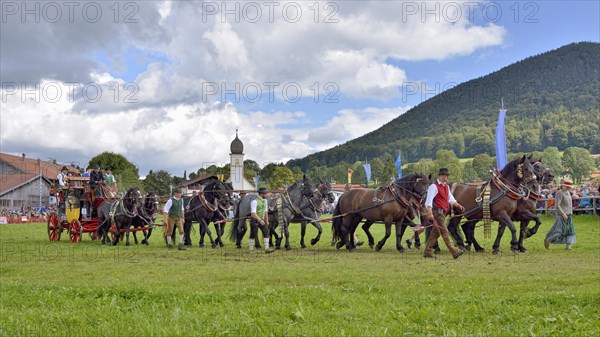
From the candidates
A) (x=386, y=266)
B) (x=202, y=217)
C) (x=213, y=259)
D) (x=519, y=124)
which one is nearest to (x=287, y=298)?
(x=386, y=266)

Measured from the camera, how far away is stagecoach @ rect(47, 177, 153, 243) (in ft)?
72.2

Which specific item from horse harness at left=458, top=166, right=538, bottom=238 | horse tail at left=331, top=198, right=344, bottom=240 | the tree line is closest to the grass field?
horse harness at left=458, top=166, right=538, bottom=238

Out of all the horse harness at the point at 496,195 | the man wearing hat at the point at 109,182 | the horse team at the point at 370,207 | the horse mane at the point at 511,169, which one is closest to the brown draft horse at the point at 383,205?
the horse team at the point at 370,207

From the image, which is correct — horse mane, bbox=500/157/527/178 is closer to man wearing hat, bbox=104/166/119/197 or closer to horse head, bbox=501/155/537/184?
horse head, bbox=501/155/537/184

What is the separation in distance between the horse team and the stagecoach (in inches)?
29.3

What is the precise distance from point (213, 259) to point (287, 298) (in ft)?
24.3

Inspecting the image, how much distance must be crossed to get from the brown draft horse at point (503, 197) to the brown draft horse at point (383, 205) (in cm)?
124

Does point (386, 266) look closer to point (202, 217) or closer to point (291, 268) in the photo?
point (291, 268)

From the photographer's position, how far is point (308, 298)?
7727 millimetres

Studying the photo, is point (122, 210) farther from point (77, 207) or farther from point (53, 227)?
point (53, 227)

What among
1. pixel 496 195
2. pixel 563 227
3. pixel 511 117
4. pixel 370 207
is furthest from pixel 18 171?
pixel 511 117

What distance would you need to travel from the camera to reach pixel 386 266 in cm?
1234

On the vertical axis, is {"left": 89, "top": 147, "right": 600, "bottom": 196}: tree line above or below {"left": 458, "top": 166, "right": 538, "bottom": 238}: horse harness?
above

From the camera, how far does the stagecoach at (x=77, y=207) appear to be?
22.0 m
